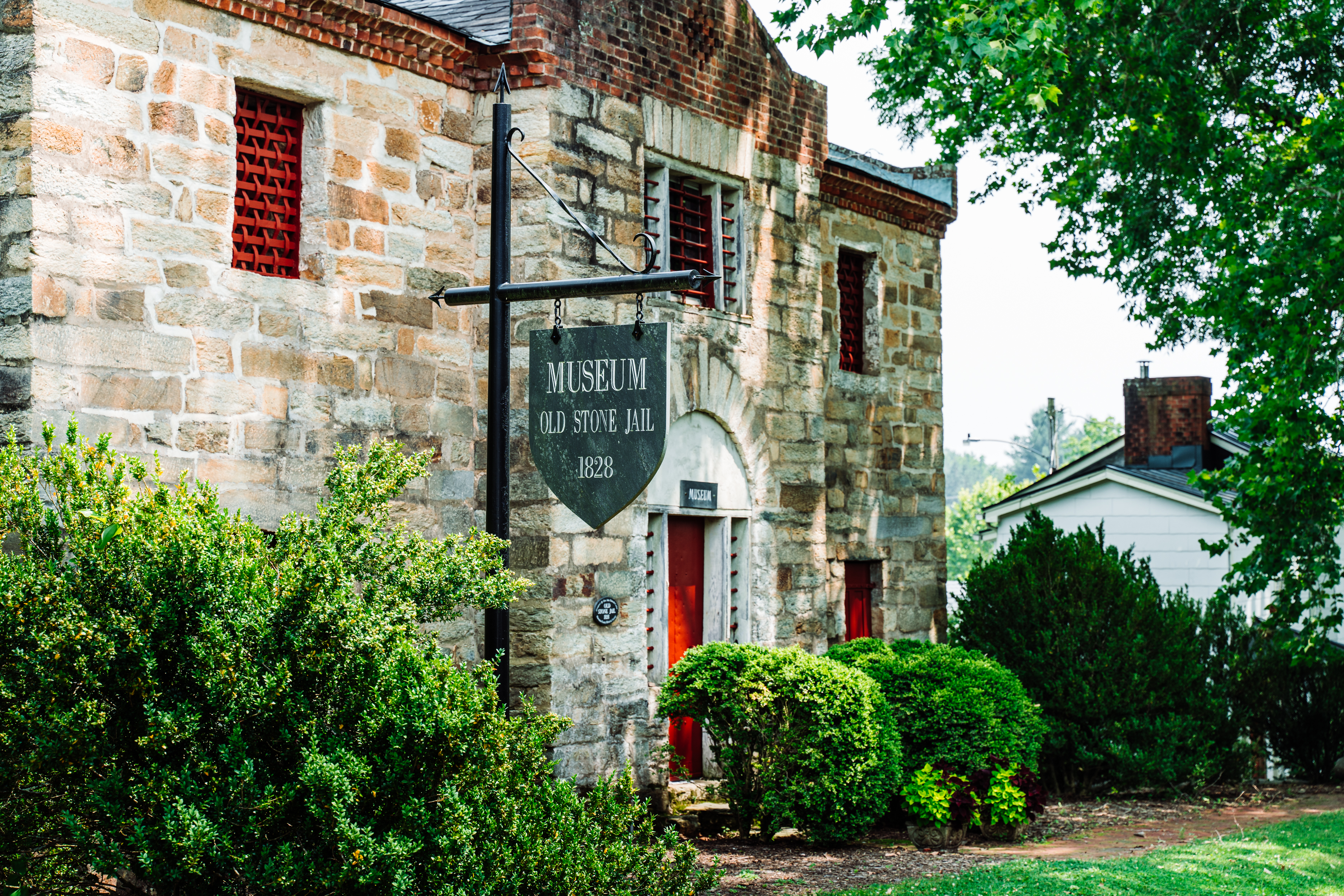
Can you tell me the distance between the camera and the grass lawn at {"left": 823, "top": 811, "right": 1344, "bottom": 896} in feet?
29.1

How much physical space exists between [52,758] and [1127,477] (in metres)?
20.3

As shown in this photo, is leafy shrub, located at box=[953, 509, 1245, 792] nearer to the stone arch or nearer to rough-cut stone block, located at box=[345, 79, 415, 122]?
the stone arch

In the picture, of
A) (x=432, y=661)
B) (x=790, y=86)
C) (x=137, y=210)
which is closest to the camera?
(x=432, y=661)

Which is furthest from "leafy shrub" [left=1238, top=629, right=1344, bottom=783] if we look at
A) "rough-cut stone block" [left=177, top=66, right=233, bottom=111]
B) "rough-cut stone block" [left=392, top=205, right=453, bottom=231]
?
"rough-cut stone block" [left=177, top=66, right=233, bottom=111]

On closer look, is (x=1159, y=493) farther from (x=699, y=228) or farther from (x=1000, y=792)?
(x=699, y=228)

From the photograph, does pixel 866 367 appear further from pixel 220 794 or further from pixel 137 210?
pixel 220 794

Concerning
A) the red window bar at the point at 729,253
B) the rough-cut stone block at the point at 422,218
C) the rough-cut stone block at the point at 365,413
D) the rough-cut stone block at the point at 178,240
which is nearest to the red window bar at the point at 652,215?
the red window bar at the point at 729,253

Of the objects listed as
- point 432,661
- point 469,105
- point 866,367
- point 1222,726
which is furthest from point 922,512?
point 432,661

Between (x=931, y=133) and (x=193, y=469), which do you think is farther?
(x=931, y=133)

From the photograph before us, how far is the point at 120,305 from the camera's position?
328 inches

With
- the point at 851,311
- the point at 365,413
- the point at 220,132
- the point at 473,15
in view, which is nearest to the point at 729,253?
the point at 473,15

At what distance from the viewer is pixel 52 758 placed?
561 centimetres

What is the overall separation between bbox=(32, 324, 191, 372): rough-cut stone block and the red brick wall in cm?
348

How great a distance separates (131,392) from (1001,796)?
23.7 ft
